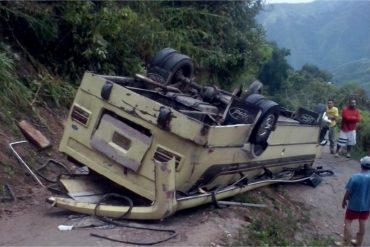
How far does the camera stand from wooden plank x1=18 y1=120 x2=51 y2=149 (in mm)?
7481

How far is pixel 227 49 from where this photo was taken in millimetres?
14469

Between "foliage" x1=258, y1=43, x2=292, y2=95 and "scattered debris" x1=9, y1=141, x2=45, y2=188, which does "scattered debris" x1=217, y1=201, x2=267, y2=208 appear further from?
"foliage" x1=258, y1=43, x2=292, y2=95

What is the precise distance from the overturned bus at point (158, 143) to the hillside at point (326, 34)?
53.9 m

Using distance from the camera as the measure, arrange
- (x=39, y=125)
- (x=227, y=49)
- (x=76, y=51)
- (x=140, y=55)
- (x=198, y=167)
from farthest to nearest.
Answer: (x=227, y=49), (x=140, y=55), (x=76, y=51), (x=39, y=125), (x=198, y=167)

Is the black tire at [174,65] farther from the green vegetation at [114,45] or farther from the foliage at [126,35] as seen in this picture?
the foliage at [126,35]

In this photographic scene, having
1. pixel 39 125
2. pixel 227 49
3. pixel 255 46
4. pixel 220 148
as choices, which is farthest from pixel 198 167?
pixel 255 46

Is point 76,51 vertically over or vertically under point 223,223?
over

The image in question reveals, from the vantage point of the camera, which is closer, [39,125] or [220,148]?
[220,148]

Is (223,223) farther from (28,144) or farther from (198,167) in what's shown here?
(28,144)

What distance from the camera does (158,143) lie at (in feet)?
18.4

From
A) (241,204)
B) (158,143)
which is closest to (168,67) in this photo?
(158,143)

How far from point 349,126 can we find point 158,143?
8353mm

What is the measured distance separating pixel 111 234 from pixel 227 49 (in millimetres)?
9741

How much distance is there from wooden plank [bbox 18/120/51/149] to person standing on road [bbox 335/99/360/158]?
24.2ft
